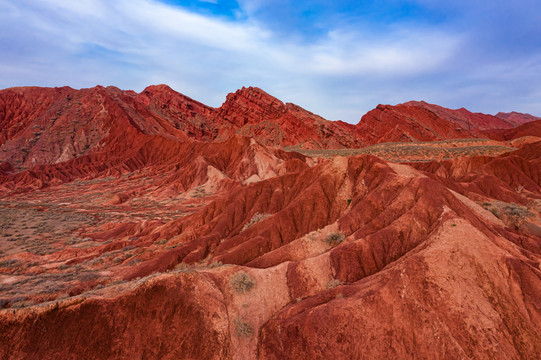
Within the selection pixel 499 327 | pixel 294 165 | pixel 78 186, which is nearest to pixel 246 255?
pixel 499 327

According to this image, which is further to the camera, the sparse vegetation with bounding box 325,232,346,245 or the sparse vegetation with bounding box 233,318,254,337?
the sparse vegetation with bounding box 325,232,346,245

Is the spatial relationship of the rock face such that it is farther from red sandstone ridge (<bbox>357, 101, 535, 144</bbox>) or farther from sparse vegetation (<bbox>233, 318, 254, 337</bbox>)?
red sandstone ridge (<bbox>357, 101, 535, 144</bbox>)

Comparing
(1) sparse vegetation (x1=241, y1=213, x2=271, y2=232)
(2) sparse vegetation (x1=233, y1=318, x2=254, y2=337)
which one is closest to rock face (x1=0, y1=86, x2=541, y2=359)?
(2) sparse vegetation (x1=233, y1=318, x2=254, y2=337)

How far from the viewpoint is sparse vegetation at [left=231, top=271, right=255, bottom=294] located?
1386 cm

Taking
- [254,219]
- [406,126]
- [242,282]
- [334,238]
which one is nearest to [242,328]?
[242,282]

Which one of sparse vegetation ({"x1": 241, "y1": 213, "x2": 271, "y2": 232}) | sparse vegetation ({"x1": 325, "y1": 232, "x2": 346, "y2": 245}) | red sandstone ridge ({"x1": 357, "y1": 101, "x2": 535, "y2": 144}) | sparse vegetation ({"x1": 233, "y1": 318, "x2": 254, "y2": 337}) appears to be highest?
red sandstone ridge ({"x1": 357, "y1": 101, "x2": 535, "y2": 144})

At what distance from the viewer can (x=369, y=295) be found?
1129 centimetres

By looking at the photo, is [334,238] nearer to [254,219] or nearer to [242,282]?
[242,282]

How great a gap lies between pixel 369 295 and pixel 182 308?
8174mm

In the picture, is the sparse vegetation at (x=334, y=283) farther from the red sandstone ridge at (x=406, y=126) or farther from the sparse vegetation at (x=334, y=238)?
the red sandstone ridge at (x=406, y=126)

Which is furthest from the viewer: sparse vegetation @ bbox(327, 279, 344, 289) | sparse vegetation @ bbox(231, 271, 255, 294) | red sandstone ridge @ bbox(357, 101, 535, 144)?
red sandstone ridge @ bbox(357, 101, 535, 144)

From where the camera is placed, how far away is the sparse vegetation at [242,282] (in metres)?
13.9

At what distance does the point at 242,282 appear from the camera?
1413 centimetres

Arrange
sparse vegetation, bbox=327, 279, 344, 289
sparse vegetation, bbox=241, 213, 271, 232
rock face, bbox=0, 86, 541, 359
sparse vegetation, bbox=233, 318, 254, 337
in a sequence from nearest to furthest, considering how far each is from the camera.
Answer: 1. rock face, bbox=0, 86, 541, 359
2. sparse vegetation, bbox=233, 318, 254, 337
3. sparse vegetation, bbox=327, 279, 344, 289
4. sparse vegetation, bbox=241, 213, 271, 232
